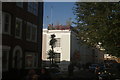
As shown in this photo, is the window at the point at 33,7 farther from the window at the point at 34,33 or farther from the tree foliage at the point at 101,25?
the tree foliage at the point at 101,25

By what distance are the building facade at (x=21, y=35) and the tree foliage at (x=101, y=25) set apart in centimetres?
405

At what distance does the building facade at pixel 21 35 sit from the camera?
793 centimetres

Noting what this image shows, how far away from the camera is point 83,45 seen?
13.7 m

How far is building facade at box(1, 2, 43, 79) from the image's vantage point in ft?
26.0

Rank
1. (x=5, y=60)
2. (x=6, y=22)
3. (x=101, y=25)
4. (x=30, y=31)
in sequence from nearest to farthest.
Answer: (x=5, y=60) → (x=6, y=22) → (x=30, y=31) → (x=101, y=25)

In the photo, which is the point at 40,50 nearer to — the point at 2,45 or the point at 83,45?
the point at 2,45

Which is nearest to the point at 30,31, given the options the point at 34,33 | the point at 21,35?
the point at 34,33

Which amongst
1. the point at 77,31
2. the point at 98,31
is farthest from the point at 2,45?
the point at 77,31

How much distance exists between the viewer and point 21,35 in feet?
27.5

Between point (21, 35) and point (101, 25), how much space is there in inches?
202

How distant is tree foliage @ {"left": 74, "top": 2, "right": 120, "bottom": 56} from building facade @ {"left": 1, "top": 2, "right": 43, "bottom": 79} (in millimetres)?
4045

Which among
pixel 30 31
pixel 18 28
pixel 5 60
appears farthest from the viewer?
pixel 30 31

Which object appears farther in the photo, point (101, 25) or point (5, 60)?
point (101, 25)

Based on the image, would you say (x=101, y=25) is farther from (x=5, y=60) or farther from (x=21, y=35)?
(x=5, y=60)
